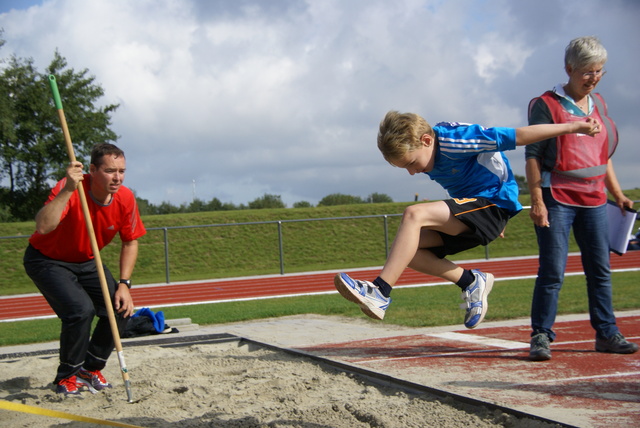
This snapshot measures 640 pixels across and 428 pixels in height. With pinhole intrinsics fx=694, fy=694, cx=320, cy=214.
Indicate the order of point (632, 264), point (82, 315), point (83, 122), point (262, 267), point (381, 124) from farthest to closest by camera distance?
1. point (83, 122)
2. point (262, 267)
3. point (632, 264)
4. point (82, 315)
5. point (381, 124)

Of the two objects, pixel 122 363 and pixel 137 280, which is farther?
pixel 137 280

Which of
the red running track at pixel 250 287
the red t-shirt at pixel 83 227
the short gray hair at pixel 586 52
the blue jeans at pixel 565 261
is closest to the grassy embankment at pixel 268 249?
the red running track at pixel 250 287

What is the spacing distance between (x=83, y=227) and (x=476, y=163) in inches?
119

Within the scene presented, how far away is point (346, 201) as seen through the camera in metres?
39.3

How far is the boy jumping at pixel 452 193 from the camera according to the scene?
13.5 ft

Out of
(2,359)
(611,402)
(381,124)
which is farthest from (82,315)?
(611,402)

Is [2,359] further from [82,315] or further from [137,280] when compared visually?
[137,280]

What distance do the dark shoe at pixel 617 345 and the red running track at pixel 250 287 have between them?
893cm

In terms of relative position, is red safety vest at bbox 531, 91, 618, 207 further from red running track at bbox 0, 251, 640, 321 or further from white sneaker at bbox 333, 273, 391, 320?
red running track at bbox 0, 251, 640, 321

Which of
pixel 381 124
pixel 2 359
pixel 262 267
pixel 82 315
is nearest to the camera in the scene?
pixel 381 124

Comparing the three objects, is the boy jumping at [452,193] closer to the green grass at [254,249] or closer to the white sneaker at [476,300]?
the white sneaker at [476,300]

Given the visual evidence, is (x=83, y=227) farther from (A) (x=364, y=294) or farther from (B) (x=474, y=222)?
(B) (x=474, y=222)

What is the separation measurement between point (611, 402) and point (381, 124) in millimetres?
2097

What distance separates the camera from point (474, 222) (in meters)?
4.30
